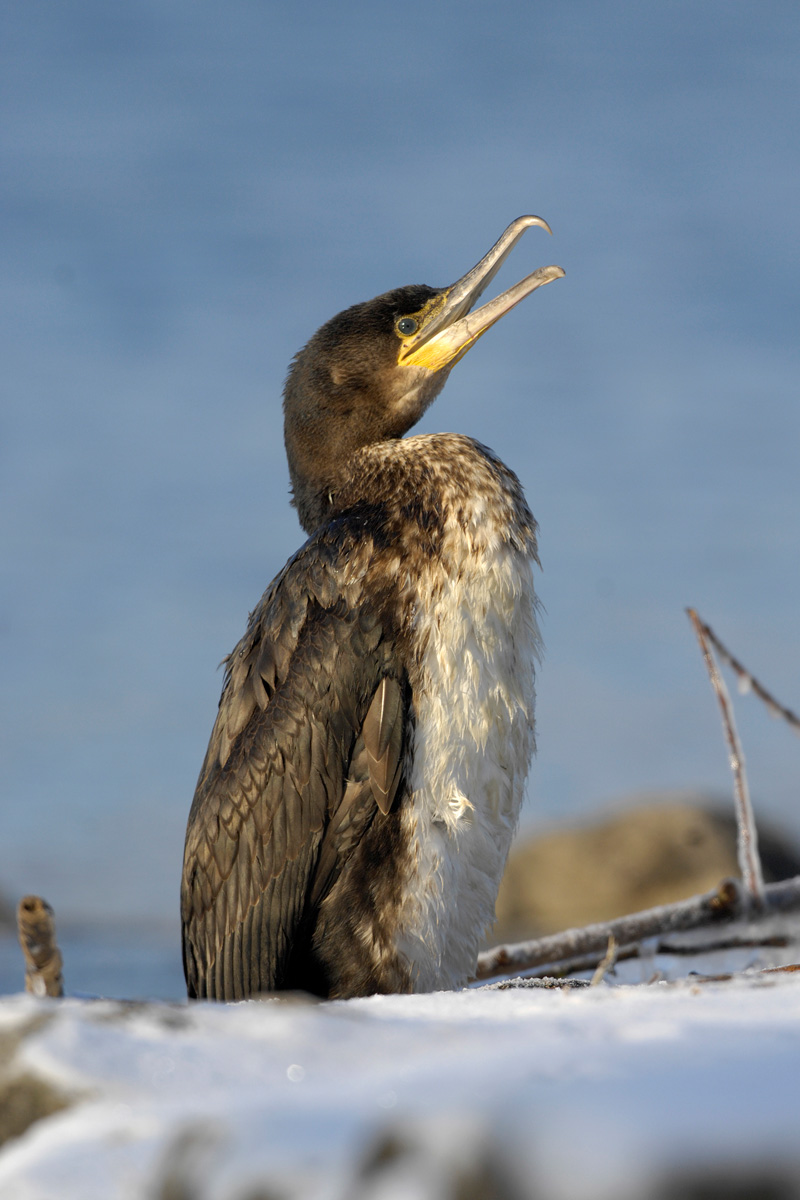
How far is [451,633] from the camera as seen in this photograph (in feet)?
13.6

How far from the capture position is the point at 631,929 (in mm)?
4449

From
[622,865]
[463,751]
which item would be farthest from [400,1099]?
[622,865]

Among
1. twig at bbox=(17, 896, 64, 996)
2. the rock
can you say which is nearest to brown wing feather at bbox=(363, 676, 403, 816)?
twig at bbox=(17, 896, 64, 996)

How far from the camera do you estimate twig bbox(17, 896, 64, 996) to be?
2.30 m

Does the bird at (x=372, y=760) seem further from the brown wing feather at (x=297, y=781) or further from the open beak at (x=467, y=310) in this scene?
the open beak at (x=467, y=310)

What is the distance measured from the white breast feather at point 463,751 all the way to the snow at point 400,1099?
1.95 meters

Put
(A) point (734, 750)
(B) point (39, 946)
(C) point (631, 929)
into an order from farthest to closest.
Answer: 1. (C) point (631, 929)
2. (A) point (734, 750)
3. (B) point (39, 946)

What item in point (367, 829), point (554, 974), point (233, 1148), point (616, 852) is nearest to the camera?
point (233, 1148)

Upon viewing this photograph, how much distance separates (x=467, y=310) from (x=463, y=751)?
2380 millimetres

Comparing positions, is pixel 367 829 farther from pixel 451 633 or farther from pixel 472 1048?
pixel 472 1048

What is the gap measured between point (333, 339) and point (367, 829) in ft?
7.50

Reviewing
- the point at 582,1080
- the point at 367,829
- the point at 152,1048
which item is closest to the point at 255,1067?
the point at 152,1048

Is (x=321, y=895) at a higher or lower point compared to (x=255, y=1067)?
higher

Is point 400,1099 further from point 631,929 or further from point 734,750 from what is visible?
point 631,929
